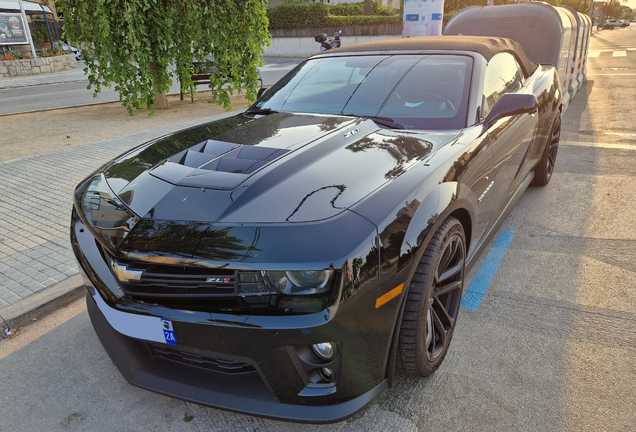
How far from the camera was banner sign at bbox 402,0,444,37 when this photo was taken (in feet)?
27.1

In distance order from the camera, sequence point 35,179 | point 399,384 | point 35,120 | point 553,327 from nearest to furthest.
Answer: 1. point 399,384
2. point 553,327
3. point 35,179
4. point 35,120

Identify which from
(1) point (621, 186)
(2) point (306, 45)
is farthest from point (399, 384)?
(2) point (306, 45)

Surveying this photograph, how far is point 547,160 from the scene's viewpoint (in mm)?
4801

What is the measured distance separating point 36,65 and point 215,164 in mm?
22896

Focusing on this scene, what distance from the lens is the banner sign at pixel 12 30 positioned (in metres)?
20.9

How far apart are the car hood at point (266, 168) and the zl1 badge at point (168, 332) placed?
0.41 m

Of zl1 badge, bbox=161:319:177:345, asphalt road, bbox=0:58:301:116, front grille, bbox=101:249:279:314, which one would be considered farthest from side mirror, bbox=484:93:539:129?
asphalt road, bbox=0:58:301:116

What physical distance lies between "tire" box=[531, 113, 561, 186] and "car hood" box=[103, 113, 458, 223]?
2.50 meters

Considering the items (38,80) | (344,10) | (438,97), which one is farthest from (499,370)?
(344,10)

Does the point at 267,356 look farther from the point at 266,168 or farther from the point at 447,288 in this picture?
the point at 447,288

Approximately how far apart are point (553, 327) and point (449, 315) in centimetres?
74

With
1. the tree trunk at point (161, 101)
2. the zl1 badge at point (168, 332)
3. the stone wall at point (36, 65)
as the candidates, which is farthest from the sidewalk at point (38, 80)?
the zl1 badge at point (168, 332)

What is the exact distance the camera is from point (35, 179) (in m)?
5.71

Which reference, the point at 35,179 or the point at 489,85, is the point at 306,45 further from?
the point at 489,85
